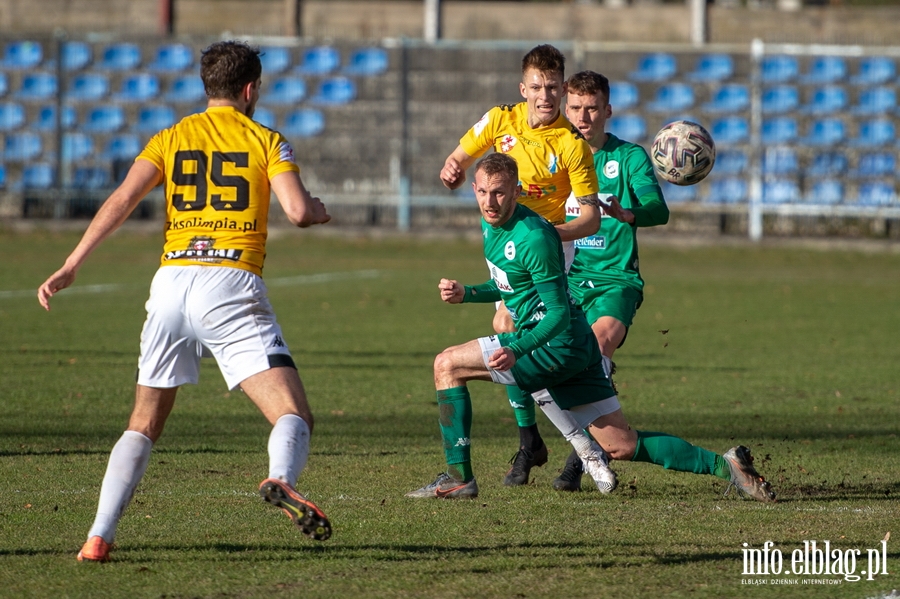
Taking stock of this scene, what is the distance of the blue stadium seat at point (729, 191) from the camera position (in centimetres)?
2475

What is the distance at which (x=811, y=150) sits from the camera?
24594mm

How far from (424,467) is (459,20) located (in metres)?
24.9

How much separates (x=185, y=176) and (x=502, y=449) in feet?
11.2

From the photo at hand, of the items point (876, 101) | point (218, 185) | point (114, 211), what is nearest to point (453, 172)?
point (218, 185)

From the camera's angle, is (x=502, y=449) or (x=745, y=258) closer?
(x=502, y=449)

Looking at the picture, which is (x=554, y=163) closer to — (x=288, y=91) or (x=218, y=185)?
(x=218, y=185)

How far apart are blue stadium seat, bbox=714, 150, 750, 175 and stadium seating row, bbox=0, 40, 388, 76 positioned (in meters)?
7.03

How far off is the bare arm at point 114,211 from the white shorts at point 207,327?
28 cm

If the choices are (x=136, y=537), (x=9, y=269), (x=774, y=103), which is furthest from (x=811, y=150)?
(x=136, y=537)

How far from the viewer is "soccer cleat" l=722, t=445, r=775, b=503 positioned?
6.30 metres

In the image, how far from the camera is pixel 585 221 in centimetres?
680

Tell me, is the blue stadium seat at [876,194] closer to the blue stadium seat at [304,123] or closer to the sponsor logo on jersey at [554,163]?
the blue stadium seat at [304,123]

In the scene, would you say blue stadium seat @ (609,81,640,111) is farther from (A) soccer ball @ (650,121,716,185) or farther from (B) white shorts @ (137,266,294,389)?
(B) white shorts @ (137,266,294,389)

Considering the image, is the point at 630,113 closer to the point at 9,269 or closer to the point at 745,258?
the point at 745,258
